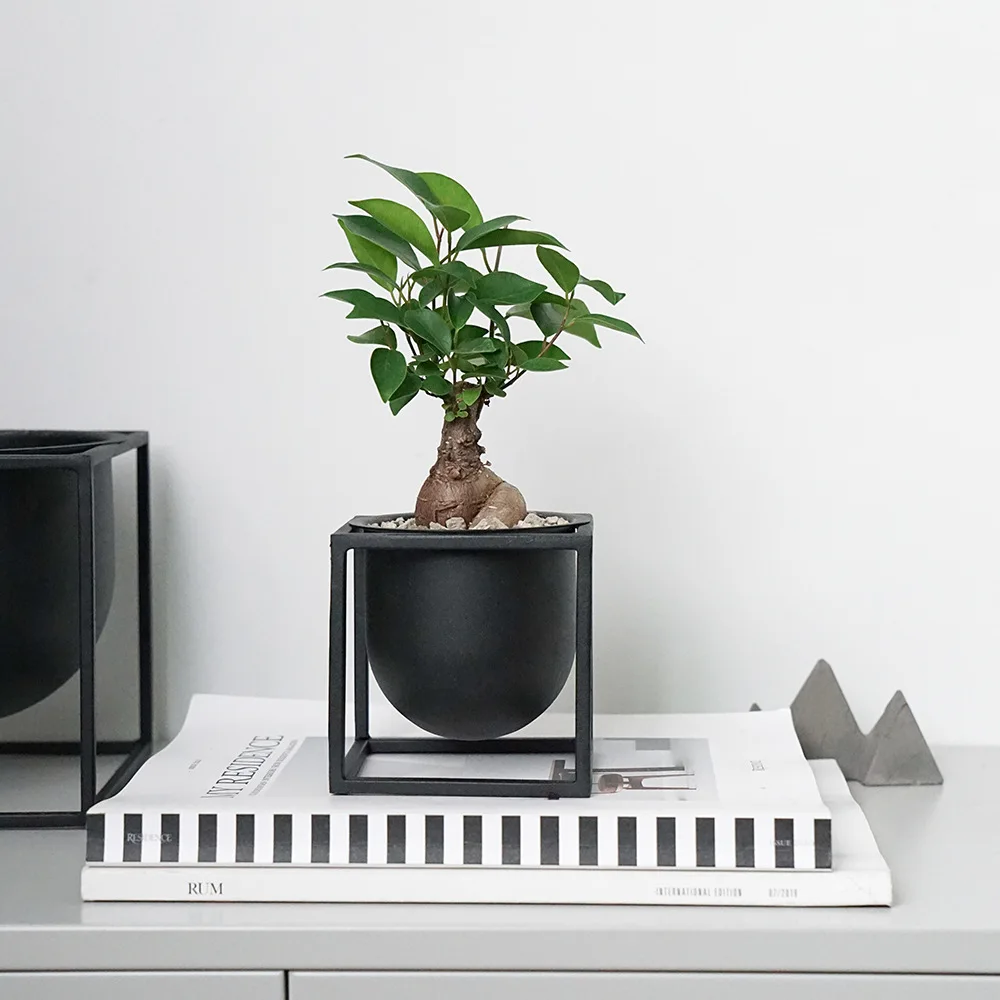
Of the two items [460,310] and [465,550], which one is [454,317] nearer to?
[460,310]

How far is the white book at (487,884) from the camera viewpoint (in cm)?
64

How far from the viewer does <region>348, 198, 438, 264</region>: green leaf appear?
27.9 inches

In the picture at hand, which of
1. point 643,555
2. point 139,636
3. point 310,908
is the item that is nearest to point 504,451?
point 643,555

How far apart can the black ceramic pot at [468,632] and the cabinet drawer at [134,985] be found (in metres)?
0.19

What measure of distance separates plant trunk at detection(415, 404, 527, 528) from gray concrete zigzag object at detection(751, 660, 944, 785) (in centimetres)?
31

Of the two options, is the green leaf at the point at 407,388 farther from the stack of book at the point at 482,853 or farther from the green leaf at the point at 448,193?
the stack of book at the point at 482,853

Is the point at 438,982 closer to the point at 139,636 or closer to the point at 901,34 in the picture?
the point at 139,636

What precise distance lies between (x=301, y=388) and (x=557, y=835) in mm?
495

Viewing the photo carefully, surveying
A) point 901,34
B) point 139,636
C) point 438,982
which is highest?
point 901,34

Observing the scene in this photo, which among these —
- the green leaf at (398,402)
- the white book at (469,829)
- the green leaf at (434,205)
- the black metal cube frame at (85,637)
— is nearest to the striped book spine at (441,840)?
the white book at (469,829)

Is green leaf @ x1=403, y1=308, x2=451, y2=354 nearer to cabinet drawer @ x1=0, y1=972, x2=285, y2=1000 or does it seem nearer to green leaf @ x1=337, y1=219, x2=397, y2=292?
green leaf @ x1=337, y1=219, x2=397, y2=292

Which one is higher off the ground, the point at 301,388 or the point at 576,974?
the point at 301,388

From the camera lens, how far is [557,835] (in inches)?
25.9

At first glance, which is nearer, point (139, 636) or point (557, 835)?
point (557, 835)
